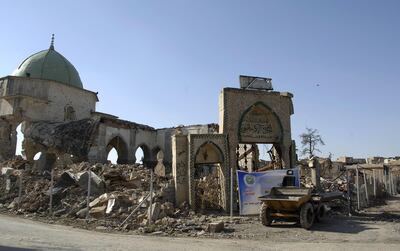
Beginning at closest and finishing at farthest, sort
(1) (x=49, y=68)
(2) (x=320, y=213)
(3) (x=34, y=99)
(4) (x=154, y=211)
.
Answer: (4) (x=154, y=211)
(2) (x=320, y=213)
(3) (x=34, y=99)
(1) (x=49, y=68)

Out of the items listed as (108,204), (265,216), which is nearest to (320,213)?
(265,216)

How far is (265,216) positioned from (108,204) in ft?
20.2

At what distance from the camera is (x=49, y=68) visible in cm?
3659

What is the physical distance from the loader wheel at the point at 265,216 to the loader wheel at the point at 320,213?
A: 6.04 ft

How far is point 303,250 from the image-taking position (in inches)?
377

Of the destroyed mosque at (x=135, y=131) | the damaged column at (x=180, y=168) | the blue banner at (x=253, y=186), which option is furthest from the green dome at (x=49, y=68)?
the blue banner at (x=253, y=186)

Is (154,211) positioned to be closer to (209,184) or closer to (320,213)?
(209,184)

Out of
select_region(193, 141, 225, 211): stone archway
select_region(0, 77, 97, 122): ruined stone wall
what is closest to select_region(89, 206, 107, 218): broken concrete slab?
select_region(193, 141, 225, 211): stone archway

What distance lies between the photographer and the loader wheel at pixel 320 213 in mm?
14288

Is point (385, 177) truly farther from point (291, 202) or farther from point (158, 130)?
point (291, 202)

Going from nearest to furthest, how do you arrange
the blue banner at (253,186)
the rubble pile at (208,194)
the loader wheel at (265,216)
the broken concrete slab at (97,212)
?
the loader wheel at (265,216) → the broken concrete slab at (97,212) → the blue banner at (253,186) → the rubble pile at (208,194)

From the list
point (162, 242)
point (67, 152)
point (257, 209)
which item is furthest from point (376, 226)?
point (67, 152)

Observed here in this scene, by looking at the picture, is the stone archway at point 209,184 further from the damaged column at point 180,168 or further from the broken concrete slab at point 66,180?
the broken concrete slab at point 66,180

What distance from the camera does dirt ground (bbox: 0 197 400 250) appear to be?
990 cm
